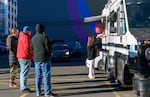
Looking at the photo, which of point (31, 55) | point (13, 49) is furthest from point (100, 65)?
point (31, 55)

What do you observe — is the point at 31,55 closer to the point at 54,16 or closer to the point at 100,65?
the point at 100,65

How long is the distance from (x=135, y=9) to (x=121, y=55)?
Result: 1.52 m

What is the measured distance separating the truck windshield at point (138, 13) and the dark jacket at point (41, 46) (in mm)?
2539

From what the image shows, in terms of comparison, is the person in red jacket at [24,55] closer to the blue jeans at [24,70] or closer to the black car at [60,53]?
the blue jeans at [24,70]

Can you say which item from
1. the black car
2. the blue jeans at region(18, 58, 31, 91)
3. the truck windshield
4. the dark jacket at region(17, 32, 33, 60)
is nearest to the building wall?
the black car

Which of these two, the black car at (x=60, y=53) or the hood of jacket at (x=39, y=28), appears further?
the black car at (x=60, y=53)

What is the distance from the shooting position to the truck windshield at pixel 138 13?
11877mm

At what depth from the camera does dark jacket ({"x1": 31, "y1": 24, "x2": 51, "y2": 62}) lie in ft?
40.1

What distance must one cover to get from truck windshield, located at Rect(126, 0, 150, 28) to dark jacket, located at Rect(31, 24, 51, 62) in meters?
2.54

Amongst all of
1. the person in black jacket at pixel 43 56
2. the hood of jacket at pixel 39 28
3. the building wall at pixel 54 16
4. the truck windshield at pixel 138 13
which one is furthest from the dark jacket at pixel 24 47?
the building wall at pixel 54 16

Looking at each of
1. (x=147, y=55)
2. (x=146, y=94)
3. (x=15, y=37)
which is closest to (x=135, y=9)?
(x=147, y=55)

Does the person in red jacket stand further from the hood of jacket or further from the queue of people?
the hood of jacket

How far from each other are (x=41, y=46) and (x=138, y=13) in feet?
9.96

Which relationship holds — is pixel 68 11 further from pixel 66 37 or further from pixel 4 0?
pixel 4 0
